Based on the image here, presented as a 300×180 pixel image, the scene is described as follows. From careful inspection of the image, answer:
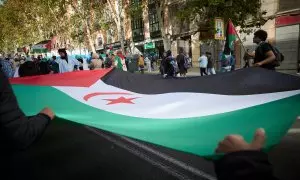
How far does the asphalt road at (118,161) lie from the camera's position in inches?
160

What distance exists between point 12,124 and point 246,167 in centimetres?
133

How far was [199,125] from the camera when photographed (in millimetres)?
2686

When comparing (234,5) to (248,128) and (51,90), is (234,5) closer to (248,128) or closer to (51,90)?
(51,90)

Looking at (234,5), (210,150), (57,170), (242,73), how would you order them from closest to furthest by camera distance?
(210,150), (242,73), (57,170), (234,5)

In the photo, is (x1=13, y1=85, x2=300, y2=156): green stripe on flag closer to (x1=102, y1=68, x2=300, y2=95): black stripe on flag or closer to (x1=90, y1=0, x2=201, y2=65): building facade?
(x1=102, y1=68, x2=300, y2=95): black stripe on flag

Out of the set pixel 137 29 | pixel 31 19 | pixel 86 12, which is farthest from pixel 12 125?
pixel 31 19

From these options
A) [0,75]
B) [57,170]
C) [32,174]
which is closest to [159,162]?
[57,170]

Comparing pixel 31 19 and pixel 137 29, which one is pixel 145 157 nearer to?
pixel 137 29

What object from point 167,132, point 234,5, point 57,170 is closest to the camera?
point 167,132

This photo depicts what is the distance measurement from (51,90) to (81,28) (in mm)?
40209

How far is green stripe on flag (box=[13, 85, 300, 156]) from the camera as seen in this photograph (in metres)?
2.42

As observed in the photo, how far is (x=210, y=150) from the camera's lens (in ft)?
7.34

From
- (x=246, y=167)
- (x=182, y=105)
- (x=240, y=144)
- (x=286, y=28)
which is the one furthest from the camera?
(x=286, y=28)

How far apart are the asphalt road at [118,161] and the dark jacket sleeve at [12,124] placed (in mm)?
1559
